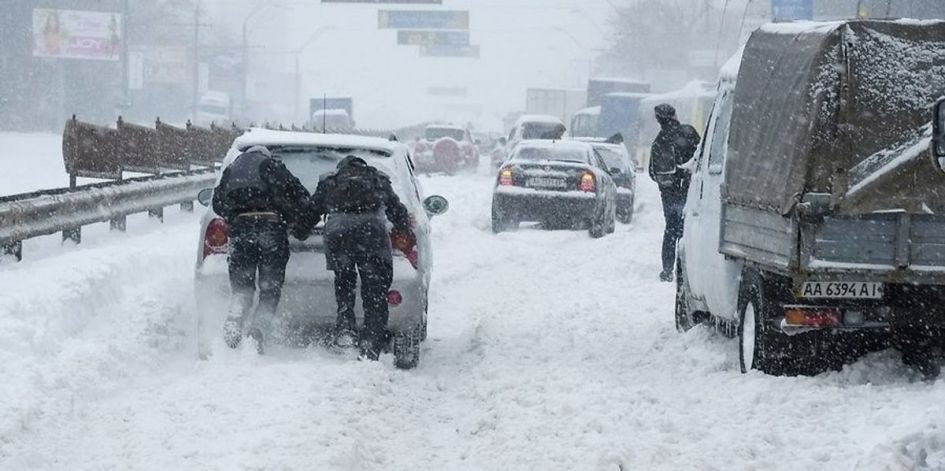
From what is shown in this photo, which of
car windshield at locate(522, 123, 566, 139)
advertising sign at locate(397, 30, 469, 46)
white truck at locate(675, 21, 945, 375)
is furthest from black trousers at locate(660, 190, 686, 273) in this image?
advertising sign at locate(397, 30, 469, 46)

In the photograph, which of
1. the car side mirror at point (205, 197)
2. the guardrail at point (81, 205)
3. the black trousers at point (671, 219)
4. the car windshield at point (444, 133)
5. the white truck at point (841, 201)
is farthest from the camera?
the car windshield at point (444, 133)

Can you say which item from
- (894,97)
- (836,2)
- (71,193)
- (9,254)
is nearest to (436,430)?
(894,97)

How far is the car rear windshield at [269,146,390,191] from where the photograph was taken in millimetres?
9945

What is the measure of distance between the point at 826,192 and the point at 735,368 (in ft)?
5.38

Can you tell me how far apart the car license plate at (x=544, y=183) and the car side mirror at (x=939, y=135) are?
15575mm

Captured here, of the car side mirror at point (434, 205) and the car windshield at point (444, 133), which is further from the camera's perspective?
the car windshield at point (444, 133)

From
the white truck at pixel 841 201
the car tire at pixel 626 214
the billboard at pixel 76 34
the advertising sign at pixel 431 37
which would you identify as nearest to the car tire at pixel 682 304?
the white truck at pixel 841 201

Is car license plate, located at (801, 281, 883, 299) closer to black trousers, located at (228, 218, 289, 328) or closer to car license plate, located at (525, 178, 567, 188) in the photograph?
black trousers, located at (228, 218, 289, 328)

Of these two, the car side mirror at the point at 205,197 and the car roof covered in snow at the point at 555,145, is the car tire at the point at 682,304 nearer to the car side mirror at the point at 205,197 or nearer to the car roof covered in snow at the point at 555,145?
the car side mirror at the point at 205,197

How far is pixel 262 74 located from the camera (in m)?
145

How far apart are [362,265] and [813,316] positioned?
274 centimetres

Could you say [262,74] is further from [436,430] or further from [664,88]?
[436,430]

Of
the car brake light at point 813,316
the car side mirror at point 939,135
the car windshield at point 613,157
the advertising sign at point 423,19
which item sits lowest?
the car windshield at point 613,157

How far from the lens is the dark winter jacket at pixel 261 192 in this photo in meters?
9.28
